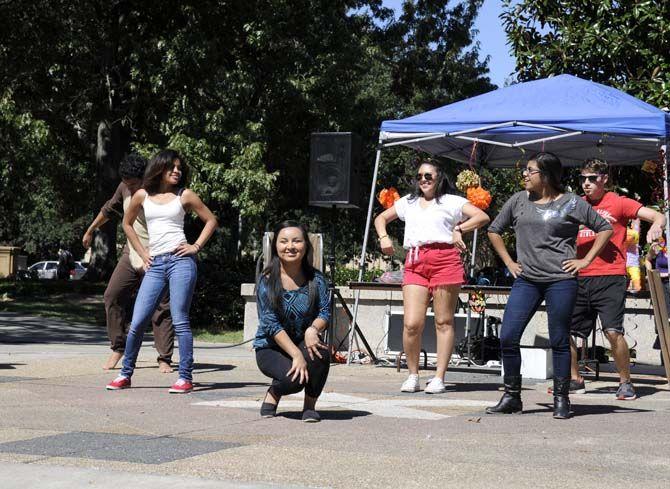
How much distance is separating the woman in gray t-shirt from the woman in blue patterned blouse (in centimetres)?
138

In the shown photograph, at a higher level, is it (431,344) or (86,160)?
(86,160)

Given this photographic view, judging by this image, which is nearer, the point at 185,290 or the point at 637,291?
the point at 185,290

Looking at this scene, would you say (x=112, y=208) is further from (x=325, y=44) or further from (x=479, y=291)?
(x=325, y=44)

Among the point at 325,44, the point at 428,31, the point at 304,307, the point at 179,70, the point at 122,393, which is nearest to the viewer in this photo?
the point at 304,307

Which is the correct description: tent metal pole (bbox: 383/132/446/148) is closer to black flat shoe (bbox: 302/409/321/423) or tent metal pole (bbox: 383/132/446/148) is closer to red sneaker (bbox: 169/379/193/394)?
red sneaker (bbox: 169/379/193/394)

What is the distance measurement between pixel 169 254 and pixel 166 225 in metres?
0.22

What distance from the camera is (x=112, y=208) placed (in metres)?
9.88

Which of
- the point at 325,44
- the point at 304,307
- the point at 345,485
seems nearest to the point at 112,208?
the point at 304,307

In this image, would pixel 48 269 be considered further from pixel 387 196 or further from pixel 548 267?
pixel 548 267

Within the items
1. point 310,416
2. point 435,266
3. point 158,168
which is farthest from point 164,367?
point 310,416

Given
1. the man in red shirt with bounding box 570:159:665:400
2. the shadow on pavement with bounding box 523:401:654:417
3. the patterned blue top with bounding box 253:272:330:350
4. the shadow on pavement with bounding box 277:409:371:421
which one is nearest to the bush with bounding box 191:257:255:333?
the man in red shirt with bounding box 570:159:665:400

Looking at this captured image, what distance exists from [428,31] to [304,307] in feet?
115

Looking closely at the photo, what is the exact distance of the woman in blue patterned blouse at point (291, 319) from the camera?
6.61m

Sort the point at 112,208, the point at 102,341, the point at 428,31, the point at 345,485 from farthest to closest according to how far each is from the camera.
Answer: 1. the point at 428,31
2. the point at 102,341
3. the point at 112,208
4. the point at 345,485
